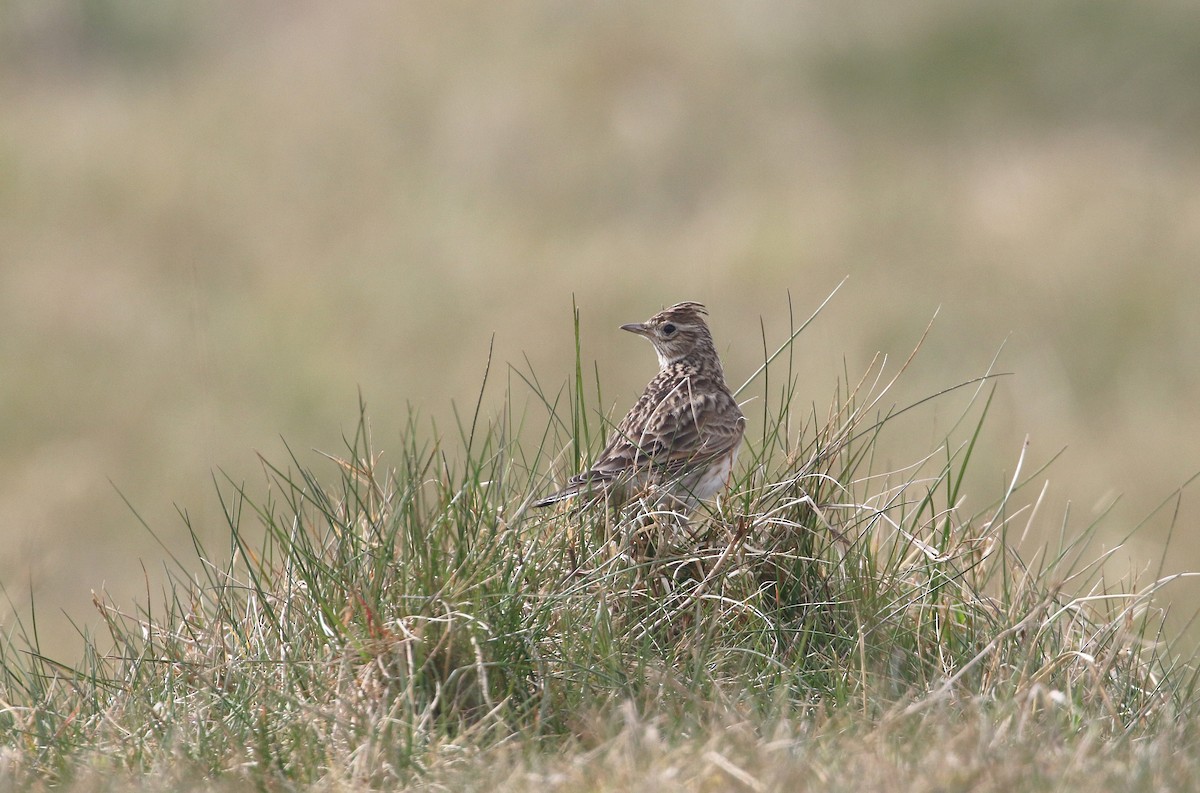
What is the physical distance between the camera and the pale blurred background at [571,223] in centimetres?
1934

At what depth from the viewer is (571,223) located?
73.4ft

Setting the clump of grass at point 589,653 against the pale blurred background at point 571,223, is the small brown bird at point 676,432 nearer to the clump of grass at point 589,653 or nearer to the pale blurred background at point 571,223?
the clump of grass at point 589,653

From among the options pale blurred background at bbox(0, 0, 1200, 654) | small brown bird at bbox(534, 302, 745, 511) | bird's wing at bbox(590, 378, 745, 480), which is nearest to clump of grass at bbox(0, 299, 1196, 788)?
small brown bird at bbox(534, 302, 745, 511)

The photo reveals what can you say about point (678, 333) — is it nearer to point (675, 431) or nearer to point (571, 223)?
point (675, 431)

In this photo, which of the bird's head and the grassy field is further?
the grassy field

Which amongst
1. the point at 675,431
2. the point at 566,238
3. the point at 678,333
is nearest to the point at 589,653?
the point at 675,431

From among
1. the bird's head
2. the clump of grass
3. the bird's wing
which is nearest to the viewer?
the clump of grass

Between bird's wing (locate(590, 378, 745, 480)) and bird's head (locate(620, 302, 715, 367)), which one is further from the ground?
bird's head (locate(620, 302, 715, 367))

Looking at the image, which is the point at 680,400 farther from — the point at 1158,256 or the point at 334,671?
the point at 1158,256

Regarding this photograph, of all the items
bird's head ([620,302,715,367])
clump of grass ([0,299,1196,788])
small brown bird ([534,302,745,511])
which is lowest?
clump of grass ([0,299,1196,788])

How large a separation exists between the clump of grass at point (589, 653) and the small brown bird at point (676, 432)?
0.54ft

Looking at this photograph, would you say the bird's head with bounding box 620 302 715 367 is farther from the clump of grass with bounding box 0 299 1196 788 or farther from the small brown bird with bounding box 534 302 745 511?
the clump of grass with bounding box 0 299 1196 788

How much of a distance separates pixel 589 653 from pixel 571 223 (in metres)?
18.3

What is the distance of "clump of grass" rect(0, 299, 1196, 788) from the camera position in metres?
4.02
